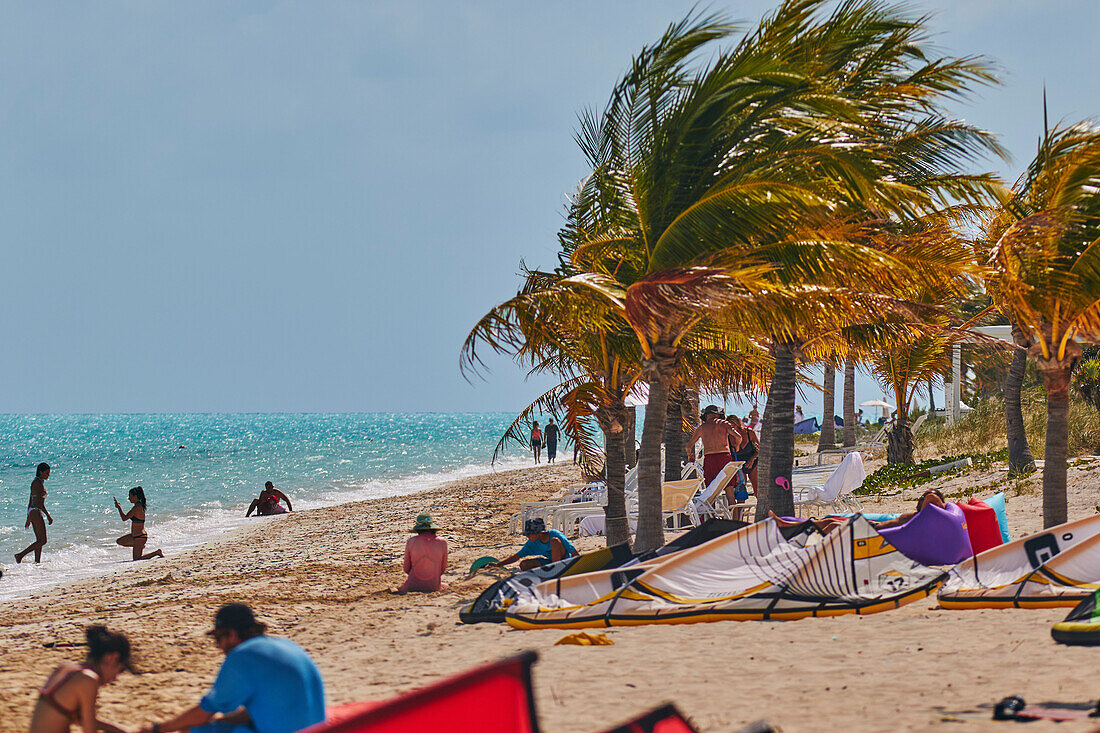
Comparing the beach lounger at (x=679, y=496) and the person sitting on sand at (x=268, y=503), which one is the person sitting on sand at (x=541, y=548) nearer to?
the beach lounger at (x=679, y=496)

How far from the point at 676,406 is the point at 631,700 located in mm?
10281

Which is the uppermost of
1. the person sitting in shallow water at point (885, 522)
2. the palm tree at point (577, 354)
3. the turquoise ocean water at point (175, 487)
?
the palm tree at point (577, 354)

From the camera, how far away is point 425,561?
913cm

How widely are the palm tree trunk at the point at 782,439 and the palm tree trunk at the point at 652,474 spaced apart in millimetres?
2846

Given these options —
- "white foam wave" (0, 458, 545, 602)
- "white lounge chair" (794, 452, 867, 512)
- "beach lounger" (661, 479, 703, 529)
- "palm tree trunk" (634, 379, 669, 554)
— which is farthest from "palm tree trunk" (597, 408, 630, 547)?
"white foam wave" (0, 458, 545, 602)

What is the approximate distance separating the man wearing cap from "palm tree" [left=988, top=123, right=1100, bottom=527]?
6.94 m

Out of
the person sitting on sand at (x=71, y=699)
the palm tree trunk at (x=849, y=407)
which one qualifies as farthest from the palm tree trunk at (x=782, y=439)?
the palm tree trunk at (x=849, y=407)

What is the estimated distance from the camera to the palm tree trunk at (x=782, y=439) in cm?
1116

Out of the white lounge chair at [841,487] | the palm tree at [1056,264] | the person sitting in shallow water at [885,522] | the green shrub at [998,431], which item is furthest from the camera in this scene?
the green shrub at [998,431]

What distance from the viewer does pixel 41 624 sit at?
28.3ft

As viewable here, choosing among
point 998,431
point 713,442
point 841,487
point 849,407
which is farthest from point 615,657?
point 849,407

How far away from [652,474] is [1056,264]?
4.09 m

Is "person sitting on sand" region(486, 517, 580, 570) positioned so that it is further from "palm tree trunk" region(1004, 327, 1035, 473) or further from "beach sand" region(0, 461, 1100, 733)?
"palm tree trunk" region(1004, 327, 1035, 473)

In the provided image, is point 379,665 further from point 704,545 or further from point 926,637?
point 926,637
